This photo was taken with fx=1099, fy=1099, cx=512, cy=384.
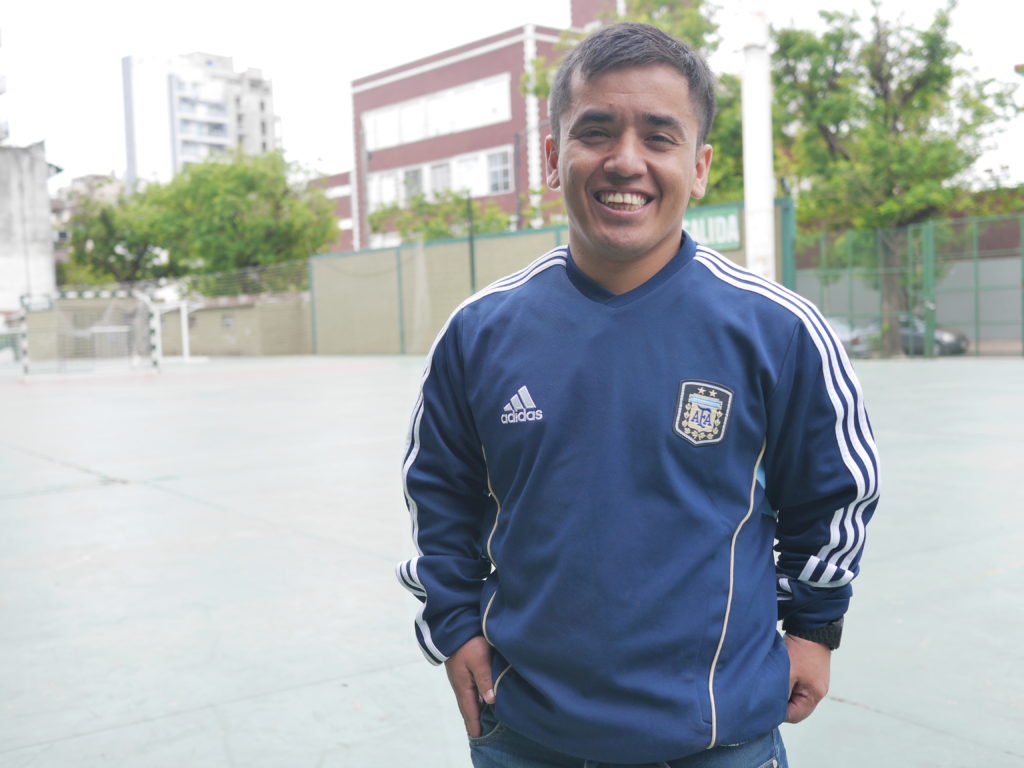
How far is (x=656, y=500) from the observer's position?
4.68ft

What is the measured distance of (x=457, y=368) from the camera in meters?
1.64

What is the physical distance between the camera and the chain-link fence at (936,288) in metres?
21.1

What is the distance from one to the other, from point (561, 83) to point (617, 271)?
295 millimetres

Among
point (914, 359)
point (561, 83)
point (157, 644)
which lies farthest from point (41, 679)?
point (914, 359)

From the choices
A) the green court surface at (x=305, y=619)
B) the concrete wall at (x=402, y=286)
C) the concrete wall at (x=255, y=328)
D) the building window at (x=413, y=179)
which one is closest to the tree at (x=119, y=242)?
the building window at (x=413, y=179)

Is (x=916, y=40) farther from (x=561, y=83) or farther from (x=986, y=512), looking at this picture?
(x=561, y=83)

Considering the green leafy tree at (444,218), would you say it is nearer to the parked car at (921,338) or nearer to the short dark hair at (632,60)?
the parked car at (921,338)

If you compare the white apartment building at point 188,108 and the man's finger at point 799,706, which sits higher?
the white apartment building at point 188,108

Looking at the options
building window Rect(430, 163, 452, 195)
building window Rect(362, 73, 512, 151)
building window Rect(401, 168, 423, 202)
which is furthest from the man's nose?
building window Rect(401, 168, 423, 202)

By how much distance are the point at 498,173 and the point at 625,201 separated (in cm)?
4467

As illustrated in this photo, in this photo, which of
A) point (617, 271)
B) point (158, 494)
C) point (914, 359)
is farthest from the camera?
point (914, 359)

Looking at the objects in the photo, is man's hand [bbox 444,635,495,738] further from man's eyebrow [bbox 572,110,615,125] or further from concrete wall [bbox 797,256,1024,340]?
concrete wall [bbox 797,256,1024,340]

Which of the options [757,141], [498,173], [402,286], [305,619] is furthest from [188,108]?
[305,619]

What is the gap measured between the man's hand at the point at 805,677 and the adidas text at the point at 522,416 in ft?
1.62
